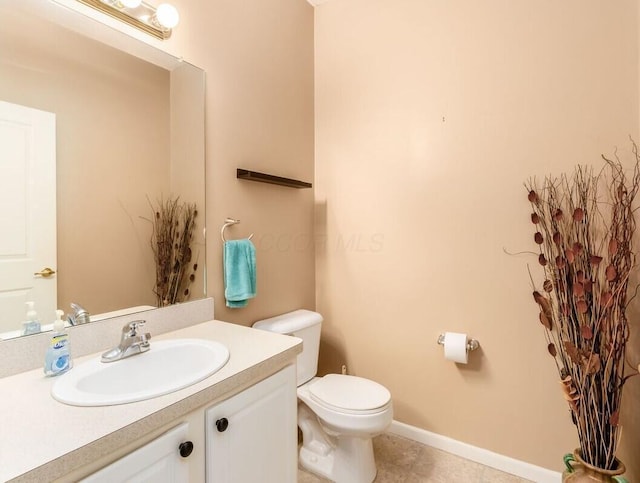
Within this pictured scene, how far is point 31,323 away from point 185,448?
68 cm

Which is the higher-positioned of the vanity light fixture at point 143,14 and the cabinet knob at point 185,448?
the vanity light fixture at point 143,14

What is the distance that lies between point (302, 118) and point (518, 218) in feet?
4.72

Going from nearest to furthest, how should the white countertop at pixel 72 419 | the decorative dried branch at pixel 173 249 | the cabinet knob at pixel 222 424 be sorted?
the white countertop at pixel 72 419
the cabinet knob at pixel 222 424
the decorative dried branch at pixel 173 249

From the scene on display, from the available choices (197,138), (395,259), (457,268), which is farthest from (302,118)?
(457,268)

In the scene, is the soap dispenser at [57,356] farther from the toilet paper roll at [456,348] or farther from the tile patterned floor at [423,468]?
the toilet paper roll at [456,348]

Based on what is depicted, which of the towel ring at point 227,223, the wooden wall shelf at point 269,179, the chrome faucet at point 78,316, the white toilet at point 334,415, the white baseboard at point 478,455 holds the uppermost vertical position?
the wooden wall shelf at point 269,179

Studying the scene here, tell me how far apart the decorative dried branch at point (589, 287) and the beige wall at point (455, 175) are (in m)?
0.09

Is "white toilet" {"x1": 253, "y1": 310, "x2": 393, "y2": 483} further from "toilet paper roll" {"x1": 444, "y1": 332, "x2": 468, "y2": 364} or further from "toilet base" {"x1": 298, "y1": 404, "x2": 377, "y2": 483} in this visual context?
"toilet paper roll" {"x1": 444, "y1": 332, "x2": 468, "y2": 364}

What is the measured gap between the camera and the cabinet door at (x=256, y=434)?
95 cm

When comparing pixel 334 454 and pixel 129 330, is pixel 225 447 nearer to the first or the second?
pixel 129 330

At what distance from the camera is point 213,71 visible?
1.63 meters

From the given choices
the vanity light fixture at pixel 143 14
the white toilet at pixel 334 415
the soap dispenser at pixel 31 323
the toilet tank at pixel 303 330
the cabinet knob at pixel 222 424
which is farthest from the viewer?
the toilet tank at pixel 303 330

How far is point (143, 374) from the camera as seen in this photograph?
1.13m

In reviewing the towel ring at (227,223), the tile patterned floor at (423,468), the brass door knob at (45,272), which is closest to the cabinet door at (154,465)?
the brass door knob at (45,272)
